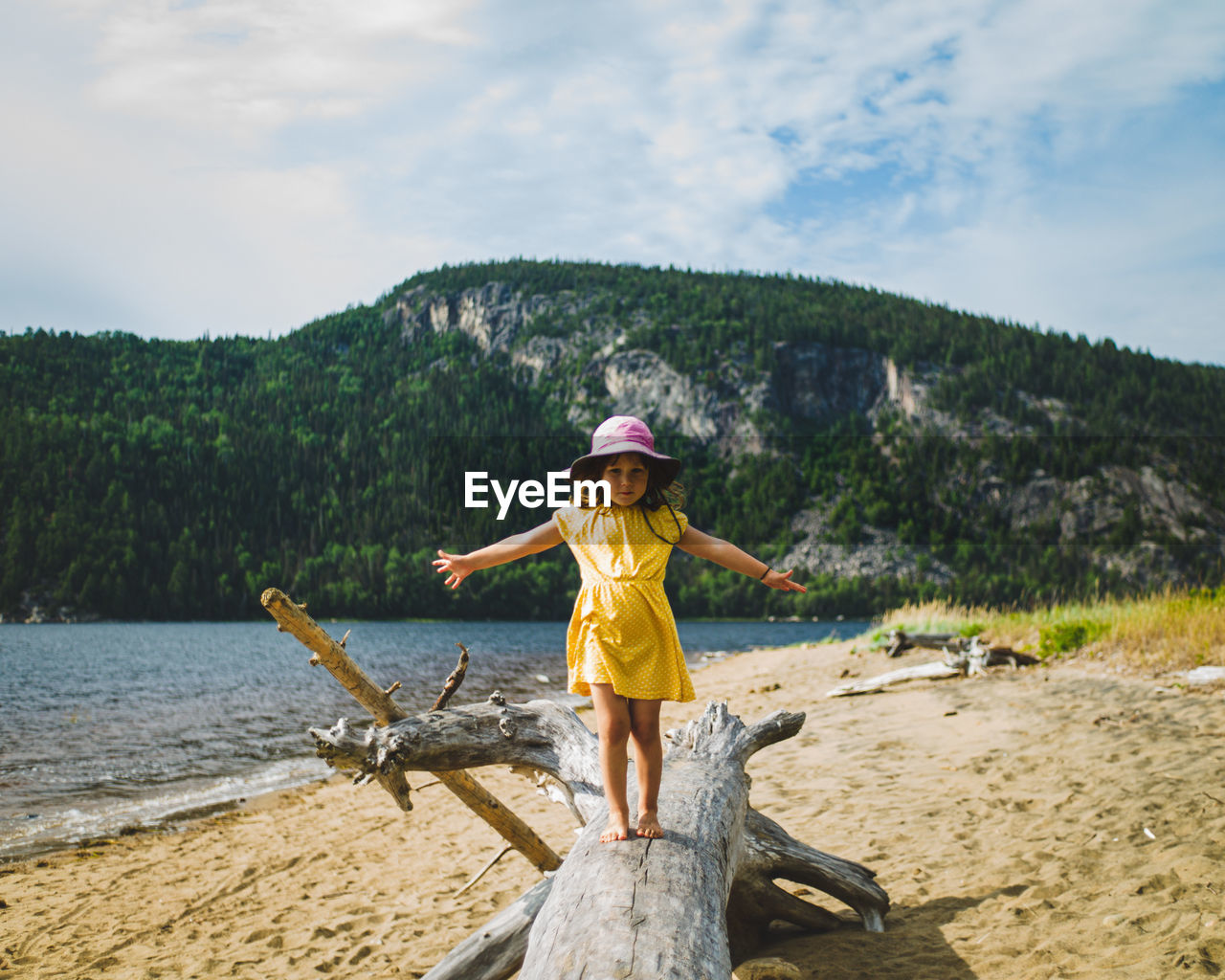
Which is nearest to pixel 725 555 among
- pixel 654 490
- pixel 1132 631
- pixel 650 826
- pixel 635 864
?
pixel 654 490

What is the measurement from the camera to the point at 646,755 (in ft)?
11.1

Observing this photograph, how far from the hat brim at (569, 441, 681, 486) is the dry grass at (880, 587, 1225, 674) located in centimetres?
915

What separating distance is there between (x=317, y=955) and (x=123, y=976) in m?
1.34

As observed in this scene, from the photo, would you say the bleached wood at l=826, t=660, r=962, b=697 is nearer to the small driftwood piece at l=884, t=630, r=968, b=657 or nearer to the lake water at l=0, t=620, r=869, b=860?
the small driftwood piece at l=884, t=630, r=968, b=657

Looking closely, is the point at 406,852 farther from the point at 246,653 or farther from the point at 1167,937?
the point at 246,653

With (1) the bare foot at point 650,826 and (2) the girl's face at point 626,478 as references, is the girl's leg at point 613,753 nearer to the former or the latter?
(1) the bare foot at point 650,826

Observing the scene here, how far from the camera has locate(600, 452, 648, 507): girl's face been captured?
11.6 ft

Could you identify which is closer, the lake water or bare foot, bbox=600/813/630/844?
bare foot, bbox=600/813/630/844

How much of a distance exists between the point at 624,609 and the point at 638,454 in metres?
0.71

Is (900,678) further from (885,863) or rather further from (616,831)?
(616,831)

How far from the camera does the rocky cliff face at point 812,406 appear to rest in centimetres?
13188

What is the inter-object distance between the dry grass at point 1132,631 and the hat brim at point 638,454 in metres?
9.15

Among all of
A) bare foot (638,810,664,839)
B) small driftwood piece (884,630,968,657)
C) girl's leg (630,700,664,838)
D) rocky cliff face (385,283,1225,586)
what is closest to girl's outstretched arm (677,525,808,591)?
girl's leg (630,700,664,838)

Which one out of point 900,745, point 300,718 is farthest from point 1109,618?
point 300,718
